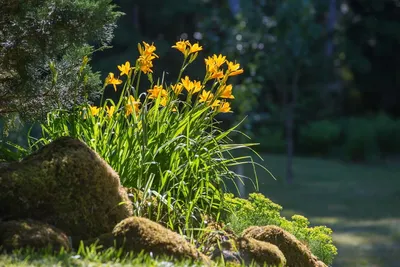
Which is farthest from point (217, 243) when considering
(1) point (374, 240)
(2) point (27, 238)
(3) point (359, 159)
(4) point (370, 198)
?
(3) point (359, 159)

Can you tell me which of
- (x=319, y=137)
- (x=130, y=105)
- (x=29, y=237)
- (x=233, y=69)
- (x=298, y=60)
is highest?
(x=298, y=60)

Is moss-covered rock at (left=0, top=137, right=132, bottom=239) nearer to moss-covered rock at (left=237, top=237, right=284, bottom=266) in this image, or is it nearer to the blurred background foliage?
moss-covered rock at (left=237, top=237, right=284, bottom=266)

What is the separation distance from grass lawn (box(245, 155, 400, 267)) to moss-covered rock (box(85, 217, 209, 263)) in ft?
17.2

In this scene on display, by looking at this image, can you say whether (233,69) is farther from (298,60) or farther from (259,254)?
(298,60)

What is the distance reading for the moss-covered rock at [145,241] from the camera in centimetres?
379

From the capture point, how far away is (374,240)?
1067 centimetres

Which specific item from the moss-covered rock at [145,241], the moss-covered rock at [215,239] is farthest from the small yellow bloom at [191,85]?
the moss-covered rock at [145,241]

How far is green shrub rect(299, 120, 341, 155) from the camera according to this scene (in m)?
22.4

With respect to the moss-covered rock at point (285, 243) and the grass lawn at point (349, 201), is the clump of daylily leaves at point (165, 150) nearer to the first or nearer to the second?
the moss-covered rock at point (285, 243)

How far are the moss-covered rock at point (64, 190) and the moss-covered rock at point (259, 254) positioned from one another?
0.68 m

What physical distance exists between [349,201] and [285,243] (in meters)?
10.7

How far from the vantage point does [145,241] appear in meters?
3.79

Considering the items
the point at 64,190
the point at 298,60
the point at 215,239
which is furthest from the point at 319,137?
the point at 64,190

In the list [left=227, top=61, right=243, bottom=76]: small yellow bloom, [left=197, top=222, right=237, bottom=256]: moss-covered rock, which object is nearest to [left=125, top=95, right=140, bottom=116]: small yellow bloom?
[left=227, top=61, right=243, bottom=76]: small yellow bloom
